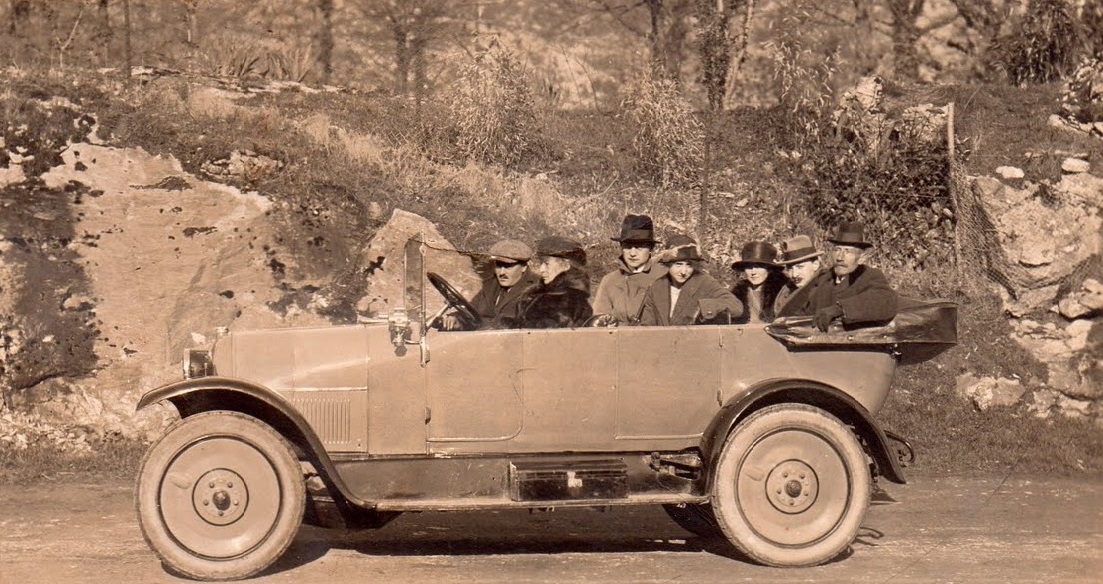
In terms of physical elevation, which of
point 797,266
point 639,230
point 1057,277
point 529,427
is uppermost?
point 639,230

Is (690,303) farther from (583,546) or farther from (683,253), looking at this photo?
(583,546)

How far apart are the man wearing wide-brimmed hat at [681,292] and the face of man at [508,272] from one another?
2.49 feet

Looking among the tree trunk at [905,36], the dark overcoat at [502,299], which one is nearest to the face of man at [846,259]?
the dark overcoat at [502,299]

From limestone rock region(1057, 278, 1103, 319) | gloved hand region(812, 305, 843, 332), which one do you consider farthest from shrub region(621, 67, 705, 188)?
gloved hand region(812, 305, 843, 332)

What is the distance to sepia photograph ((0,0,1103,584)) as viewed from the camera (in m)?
6.33

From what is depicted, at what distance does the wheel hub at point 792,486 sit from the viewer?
643 cm

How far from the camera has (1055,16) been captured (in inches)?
515

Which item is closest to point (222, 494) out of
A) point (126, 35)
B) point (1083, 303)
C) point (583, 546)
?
point (583, 546)

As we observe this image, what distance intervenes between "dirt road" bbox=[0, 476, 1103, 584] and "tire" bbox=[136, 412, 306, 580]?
18cm

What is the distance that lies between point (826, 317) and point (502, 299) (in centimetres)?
193

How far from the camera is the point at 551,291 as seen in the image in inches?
276

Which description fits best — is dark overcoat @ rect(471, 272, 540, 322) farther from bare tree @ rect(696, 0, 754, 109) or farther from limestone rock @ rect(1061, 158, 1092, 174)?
bare tree @ rect(696, 0, 754, 109)

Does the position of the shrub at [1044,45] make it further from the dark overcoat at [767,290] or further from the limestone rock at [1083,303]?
the dark overcoat at [767,290]

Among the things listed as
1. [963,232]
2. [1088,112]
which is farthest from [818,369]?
[1088,112]
